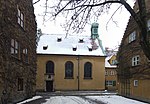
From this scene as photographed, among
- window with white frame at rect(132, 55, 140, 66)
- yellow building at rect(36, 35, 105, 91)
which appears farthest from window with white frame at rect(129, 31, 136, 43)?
yellow building at rect(36, 35, 105, 91)

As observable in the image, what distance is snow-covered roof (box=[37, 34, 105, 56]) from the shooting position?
54312 millimetres

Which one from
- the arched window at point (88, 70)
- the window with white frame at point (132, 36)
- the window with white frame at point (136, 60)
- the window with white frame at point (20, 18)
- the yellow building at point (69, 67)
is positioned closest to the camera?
the window with white frame at point (20, 18)

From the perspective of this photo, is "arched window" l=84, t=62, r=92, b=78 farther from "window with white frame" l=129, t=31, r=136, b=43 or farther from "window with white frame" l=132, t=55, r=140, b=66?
"window with white frame" l=132, t=55, r=140, b=66

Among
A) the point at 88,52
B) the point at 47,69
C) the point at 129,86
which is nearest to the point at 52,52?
the point at 47,69

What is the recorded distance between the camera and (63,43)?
190ft

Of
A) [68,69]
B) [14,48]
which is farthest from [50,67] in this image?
[14,48]

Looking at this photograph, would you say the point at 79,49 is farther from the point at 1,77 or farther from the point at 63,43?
the point at 1,77

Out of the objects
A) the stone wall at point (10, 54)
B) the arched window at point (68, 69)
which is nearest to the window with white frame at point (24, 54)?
the stone wall at point (10, 54)

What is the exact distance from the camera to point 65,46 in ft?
186

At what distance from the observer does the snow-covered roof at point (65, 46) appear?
178ft

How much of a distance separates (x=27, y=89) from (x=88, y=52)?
95.5 feet

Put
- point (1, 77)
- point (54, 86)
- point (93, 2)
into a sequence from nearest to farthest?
point (93, 2) < point (1, 77) < point (54, 86)

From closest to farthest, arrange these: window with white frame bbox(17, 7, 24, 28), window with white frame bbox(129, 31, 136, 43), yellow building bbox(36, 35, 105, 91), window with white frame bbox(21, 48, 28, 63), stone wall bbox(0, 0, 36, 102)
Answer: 1. stone wall bbox(0, 0, 36, 102)
2. window with white frame bbox(17, 7, 24, 28)
3. window with white frame bbox(21, 48, 28, 63)
4. window with white frame bbox(129, 31, 136, 43)
5. yellow building bbox(36, 35, 105, 91)

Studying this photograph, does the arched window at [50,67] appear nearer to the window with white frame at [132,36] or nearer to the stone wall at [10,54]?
the window with white frame at [132,36]
